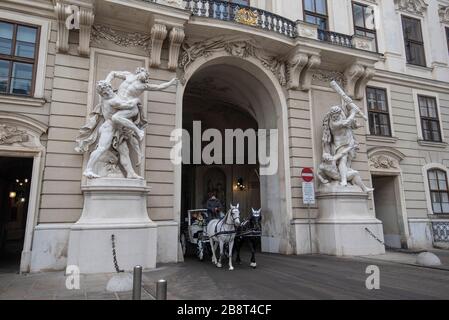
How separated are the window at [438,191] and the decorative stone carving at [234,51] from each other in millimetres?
8884

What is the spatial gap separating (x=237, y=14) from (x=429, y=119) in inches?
442

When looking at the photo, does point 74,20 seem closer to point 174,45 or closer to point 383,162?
point 174,45

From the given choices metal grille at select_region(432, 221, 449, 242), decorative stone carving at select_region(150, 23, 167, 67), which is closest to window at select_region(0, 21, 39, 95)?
decorative stone carving at select_region(150, 23, 167, 67)

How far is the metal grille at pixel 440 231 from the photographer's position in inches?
604

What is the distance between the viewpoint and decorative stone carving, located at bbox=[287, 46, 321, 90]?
1300cm

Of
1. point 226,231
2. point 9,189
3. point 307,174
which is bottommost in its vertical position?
point 226,231

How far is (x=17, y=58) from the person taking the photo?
9.91m

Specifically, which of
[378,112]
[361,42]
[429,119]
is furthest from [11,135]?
[429,119]

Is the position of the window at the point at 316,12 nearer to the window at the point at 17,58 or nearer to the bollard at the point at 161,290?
the window at the point at 17,58

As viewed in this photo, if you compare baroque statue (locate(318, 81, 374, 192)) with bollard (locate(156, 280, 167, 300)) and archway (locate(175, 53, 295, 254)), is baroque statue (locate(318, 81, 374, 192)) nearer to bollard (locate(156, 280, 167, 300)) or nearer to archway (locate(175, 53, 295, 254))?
archway (locate(175, 53, 295, 254))

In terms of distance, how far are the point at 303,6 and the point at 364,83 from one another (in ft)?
14.1

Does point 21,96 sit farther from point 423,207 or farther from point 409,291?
point 423,207

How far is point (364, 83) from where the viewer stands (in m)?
14.9
